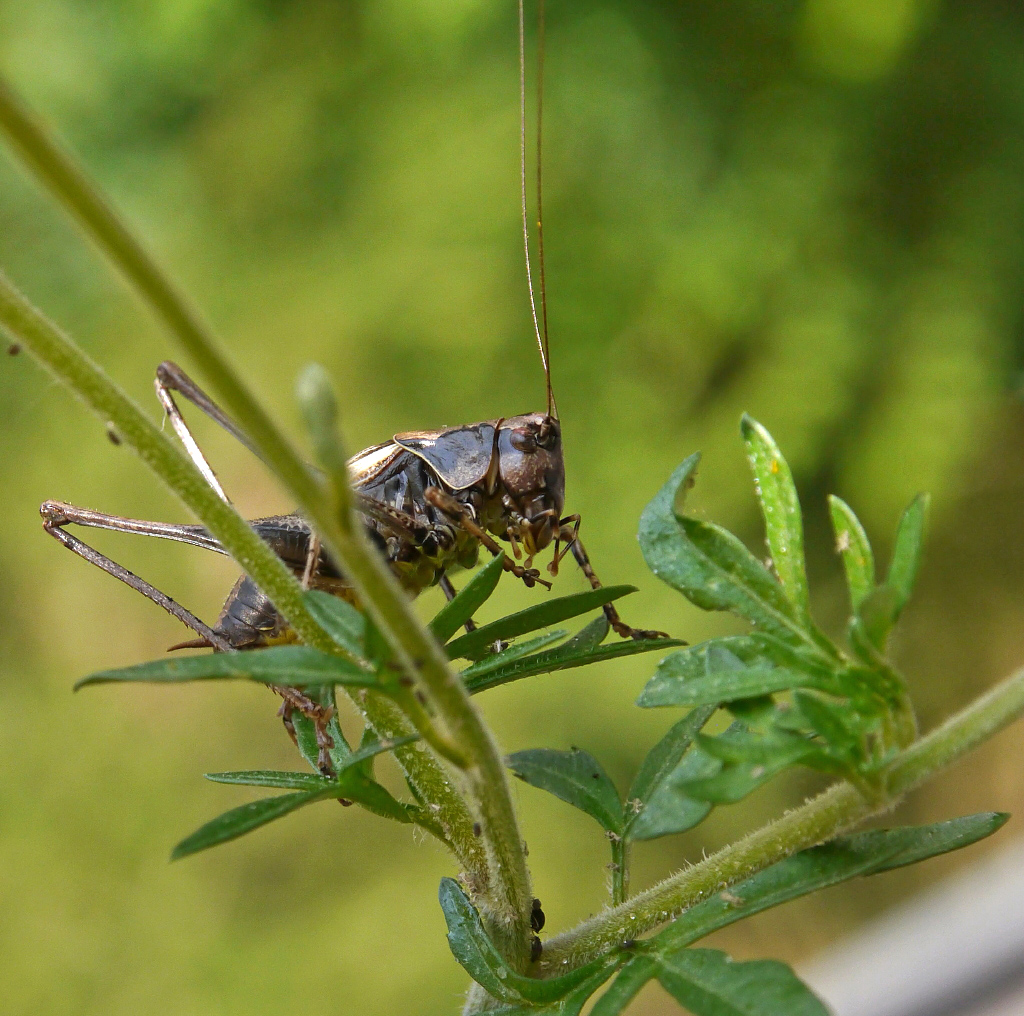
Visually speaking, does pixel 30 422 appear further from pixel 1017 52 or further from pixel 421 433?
pixel 1017 52

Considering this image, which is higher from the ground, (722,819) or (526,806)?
(526,806)

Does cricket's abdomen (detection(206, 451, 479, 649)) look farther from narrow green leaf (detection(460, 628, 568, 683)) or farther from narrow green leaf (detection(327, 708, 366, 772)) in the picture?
narrow green leaf (detection(460, 628, 568, 683))

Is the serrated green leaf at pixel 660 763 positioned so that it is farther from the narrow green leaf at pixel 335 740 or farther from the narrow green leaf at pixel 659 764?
the narrow green leaf at pixel 335 740

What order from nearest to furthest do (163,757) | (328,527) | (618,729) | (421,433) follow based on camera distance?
1. (328,527)
2. (421,433)
3. (618,729)
4. (163,757)

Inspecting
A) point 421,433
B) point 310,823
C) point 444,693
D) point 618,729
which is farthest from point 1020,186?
point 444,693

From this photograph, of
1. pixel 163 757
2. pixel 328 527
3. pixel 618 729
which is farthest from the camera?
pixel 163 757

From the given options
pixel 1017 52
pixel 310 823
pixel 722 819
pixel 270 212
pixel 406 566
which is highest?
pixel 270 212
